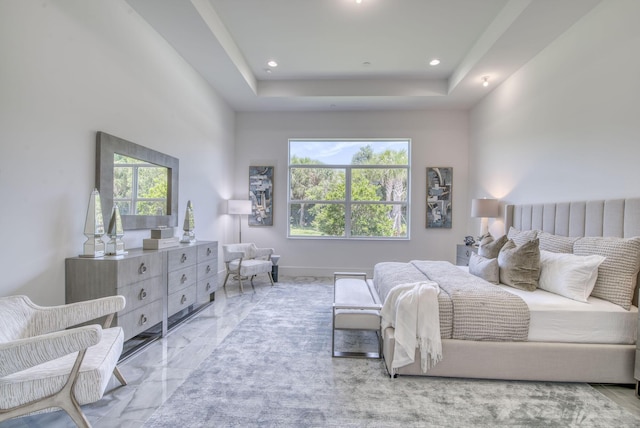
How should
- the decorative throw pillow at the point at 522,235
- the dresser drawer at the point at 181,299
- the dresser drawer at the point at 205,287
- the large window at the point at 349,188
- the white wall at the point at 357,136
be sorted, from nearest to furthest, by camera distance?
the dresser drawer at the point at 181,299 < the decorative throw pillow at the point at 522,235 < the dresser drawer at the point at 205,287 < the white wall at the point at 357,136 < the large window at the point at 349,188

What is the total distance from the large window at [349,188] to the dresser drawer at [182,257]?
264 cm

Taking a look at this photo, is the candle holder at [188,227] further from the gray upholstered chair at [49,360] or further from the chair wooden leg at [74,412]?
the chair wooden leg at [74,412]

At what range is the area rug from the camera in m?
1.82

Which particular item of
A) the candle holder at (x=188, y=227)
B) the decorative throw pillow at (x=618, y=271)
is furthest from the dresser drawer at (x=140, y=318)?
the decorative throw pillow at (x=618, y=271)

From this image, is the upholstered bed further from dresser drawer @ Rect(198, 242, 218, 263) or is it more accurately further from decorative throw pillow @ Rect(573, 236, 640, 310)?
dresser drawer @ Rect(198, 242, 218, 263)

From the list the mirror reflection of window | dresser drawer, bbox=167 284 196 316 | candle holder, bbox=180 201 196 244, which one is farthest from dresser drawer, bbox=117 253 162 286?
candle holder, bbox=180 201 196 244

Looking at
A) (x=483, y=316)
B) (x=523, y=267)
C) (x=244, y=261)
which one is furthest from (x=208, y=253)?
(x=523, y=267)

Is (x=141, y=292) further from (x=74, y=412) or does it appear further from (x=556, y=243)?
(x=556, y=243)

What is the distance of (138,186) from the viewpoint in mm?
3213

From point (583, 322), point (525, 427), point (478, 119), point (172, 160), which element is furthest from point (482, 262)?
point (172, 160)

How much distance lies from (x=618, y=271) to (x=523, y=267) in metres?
0.61

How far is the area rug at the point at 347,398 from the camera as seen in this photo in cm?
182

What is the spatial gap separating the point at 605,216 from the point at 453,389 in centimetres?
200

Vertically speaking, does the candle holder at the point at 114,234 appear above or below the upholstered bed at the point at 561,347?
above
